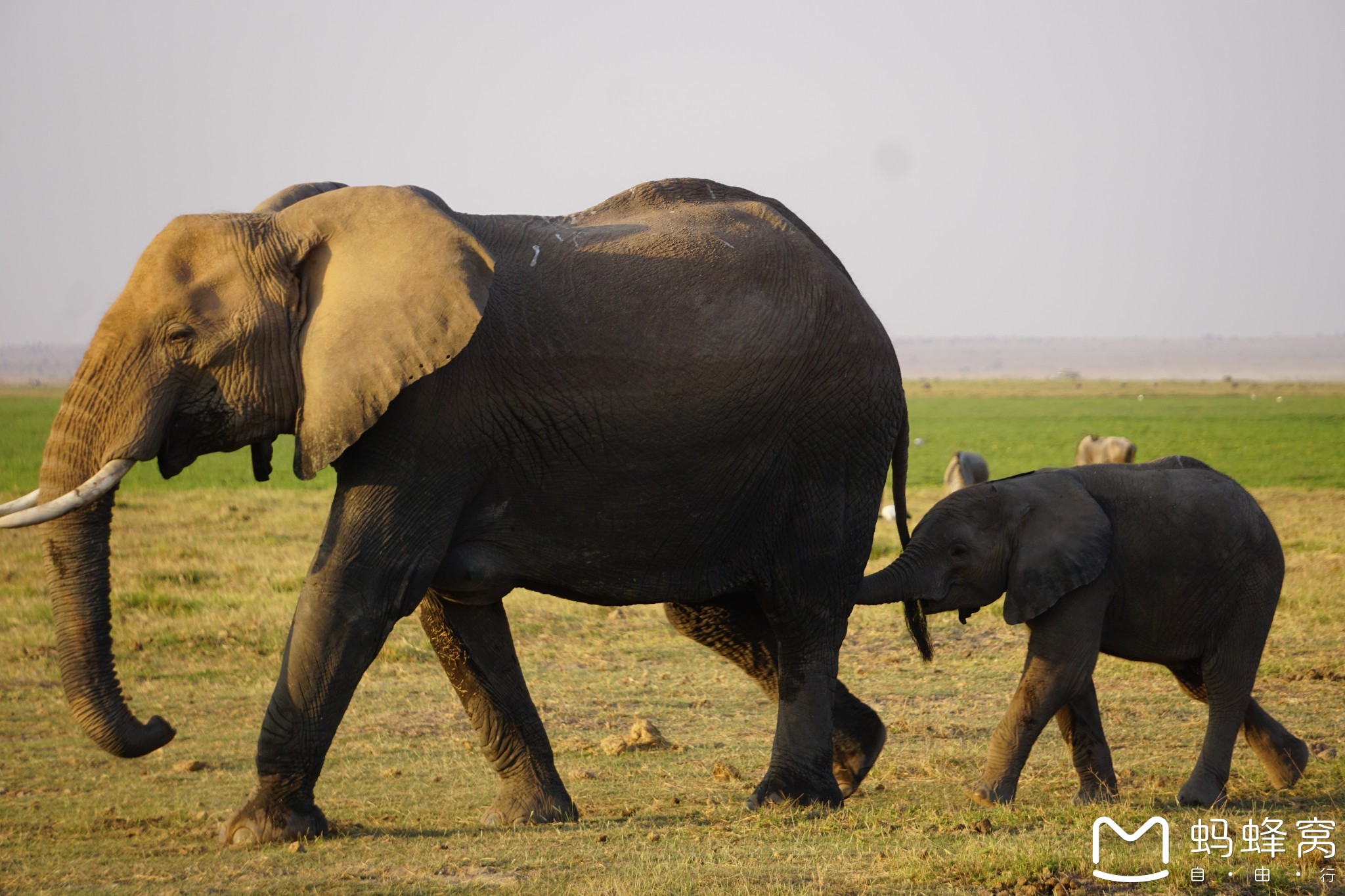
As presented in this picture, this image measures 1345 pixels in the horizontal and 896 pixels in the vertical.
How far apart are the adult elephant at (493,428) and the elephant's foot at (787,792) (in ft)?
0.05

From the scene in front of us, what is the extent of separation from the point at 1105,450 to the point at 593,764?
67.0 feet

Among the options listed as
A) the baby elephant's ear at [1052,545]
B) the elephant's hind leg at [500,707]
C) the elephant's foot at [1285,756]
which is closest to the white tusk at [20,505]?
the elephant's hind leg at [500,707]

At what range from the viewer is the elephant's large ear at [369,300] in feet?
18.8

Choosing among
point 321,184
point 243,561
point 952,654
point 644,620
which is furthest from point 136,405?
point 243,561

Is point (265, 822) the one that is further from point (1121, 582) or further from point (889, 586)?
point (1121, 582)

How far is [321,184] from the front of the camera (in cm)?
671

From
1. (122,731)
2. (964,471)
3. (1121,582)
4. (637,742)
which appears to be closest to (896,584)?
(1121,582)

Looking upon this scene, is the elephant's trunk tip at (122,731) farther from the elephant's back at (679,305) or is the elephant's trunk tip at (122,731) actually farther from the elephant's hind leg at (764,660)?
the elephant's hind leg at (764,660)

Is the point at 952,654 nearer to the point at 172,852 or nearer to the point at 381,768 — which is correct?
the point at 381,768

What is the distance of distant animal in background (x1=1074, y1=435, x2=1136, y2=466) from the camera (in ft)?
85.6

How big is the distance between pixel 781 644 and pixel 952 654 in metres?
4.69

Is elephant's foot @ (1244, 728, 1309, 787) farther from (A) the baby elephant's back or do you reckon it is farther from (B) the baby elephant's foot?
(B) the baby elephant's foot

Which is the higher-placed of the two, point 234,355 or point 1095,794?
point 234,355

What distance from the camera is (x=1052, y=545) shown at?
6859mm
